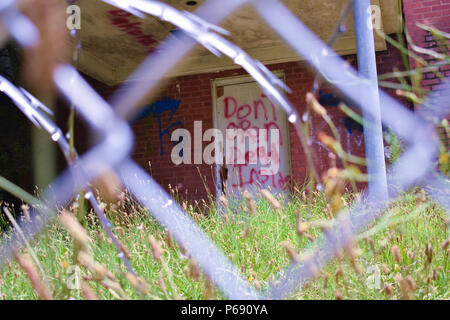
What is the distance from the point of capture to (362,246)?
84.2 inches

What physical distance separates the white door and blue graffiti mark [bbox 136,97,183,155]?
2.22ft


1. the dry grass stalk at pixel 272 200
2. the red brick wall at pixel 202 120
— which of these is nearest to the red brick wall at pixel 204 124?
the red brick wall at pixel 202 120

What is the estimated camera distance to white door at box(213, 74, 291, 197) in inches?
267

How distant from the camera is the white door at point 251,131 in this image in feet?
22.3

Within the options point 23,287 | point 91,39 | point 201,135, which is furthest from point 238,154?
point 23,287

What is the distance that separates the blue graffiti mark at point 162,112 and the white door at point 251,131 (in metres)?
0.68

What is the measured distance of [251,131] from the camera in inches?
272

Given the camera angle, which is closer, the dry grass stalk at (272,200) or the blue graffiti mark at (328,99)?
the dry grass stalk at (272,200)

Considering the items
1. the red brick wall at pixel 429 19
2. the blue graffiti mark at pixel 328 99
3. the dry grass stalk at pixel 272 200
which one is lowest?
the dry grass stalk at pixel 272 200

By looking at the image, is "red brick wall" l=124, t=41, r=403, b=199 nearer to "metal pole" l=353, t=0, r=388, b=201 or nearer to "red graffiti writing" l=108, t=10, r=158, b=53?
"red graffiti writing" l=108, t=10, r=158, b=53

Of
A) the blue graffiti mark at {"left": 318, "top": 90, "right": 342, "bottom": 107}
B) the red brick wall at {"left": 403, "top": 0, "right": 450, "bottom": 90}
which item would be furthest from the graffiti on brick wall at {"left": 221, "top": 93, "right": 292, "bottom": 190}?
the red brick wall at {"left": 403, "top": 0, "right": 450, "bottom": 90}

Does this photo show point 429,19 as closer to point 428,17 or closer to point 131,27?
point 428,17

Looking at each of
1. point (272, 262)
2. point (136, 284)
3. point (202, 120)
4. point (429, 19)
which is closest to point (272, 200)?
point (136, 284)

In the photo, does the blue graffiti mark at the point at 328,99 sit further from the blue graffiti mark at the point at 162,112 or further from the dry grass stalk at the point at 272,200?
the dry grass stalk at the point at 272,200
